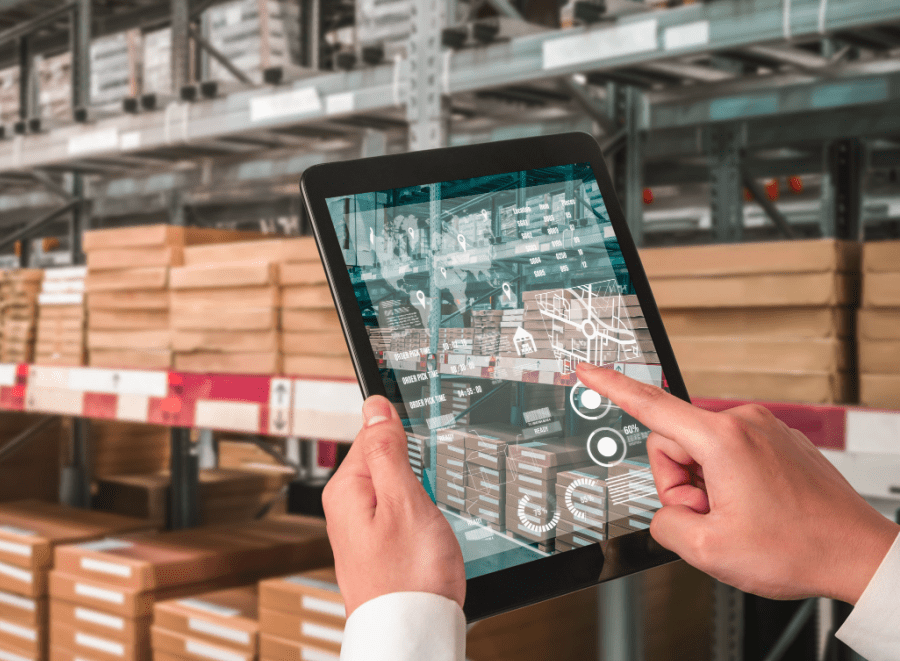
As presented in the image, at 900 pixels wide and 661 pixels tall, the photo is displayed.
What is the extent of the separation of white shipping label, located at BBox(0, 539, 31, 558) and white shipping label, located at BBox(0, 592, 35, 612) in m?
0.11

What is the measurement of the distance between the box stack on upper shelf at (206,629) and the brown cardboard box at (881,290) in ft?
4.02

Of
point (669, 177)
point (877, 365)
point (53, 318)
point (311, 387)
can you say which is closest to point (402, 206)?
point (877, 365)

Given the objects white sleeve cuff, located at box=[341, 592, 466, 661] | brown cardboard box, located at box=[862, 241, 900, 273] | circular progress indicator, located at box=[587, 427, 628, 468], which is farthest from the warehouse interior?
white sleeve cuff, located at box=[341, 592, 466, 661]

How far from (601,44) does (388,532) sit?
1.13 meters

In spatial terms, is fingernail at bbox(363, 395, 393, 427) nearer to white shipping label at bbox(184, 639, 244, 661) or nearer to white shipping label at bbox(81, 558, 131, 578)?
white shipping label at bbox(184, 639, 244, 661)

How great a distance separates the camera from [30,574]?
2031mm

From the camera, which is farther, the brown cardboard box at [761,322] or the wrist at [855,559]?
the brown cardboard box at [761,322]

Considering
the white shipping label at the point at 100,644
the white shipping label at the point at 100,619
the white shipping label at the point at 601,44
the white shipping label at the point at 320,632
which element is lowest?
the white shipping label at the point at 100,644

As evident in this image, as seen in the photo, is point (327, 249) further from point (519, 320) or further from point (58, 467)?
point (58, 467)

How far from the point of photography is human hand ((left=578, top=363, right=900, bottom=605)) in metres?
0.54

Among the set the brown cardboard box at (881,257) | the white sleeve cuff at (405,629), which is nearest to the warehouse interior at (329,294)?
the brown cardboard box at (881,257)

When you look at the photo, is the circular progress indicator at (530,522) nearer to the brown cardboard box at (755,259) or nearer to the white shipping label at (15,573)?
the brown cardboard box at (755,259)

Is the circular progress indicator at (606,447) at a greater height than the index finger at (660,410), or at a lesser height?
lesser

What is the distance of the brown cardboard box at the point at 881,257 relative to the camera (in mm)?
1103
